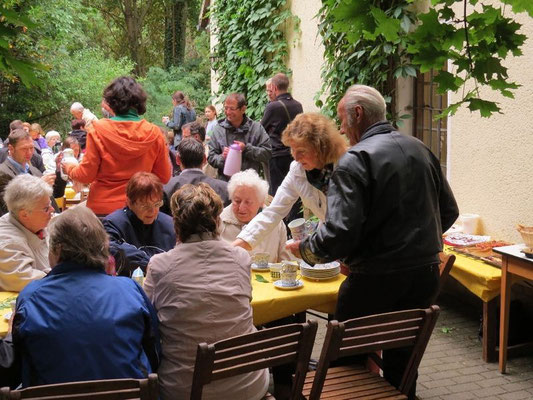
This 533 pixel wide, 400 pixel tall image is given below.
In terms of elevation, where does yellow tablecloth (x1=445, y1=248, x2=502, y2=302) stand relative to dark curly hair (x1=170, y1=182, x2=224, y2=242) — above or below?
below

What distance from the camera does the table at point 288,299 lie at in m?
3.66

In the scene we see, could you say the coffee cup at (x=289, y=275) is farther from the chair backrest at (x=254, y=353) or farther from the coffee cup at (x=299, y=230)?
the chair backrest at (x=254, y=353)

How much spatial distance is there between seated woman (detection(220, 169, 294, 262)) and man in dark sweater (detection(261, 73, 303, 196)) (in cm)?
325

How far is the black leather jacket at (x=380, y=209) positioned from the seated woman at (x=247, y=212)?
1.29 meters

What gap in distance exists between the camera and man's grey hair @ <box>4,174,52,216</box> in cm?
387

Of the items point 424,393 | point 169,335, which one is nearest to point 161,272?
point 169,335

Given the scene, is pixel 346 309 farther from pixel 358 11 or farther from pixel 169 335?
pixel 358 11

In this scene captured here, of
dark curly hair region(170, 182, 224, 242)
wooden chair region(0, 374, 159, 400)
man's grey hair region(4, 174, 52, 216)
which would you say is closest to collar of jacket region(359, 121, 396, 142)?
dark curly hair region(170, 182, 224, 242)

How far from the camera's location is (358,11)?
2.37m

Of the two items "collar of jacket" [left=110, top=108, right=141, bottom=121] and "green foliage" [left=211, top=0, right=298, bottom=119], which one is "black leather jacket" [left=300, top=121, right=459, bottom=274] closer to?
"collar of jacket" [left=110, top=108, right=141, bottom=121]

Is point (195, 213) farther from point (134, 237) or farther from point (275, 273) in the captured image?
point (134, 237)

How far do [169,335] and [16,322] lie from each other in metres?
0.63

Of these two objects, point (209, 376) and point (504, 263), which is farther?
point (504, 263)

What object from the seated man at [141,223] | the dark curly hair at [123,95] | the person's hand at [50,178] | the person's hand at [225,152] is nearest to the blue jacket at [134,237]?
the seated man at [141,223]
